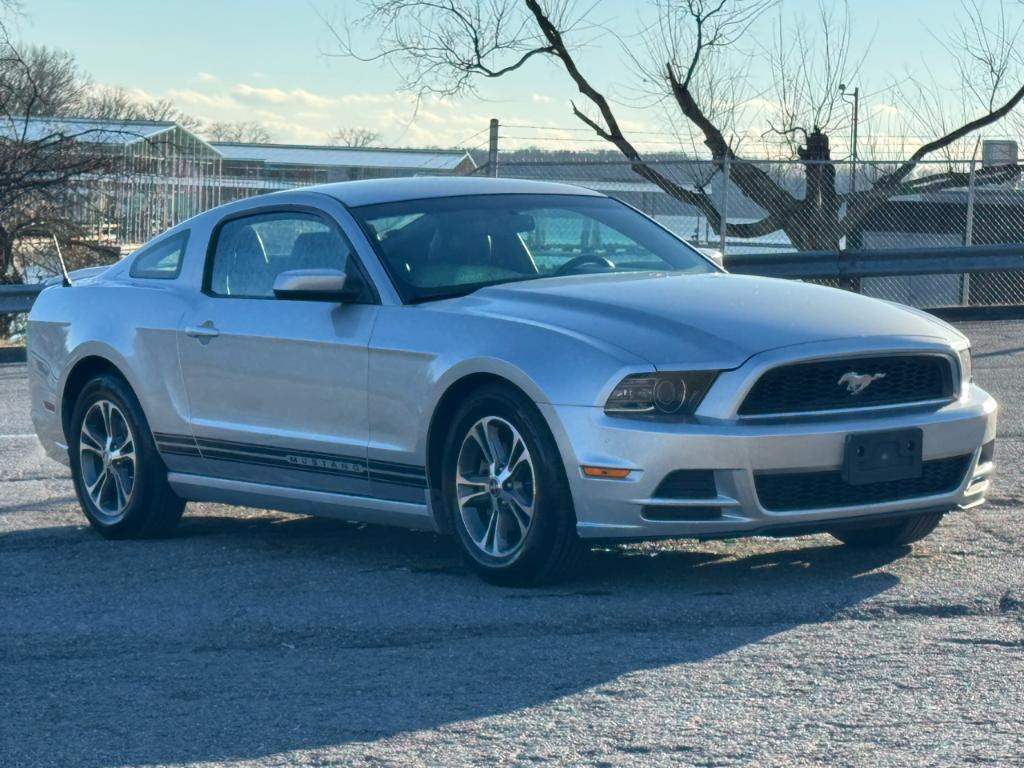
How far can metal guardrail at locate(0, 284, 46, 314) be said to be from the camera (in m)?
16.2

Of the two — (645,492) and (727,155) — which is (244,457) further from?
(727,155)

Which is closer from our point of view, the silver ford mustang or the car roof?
the silver ford mustang

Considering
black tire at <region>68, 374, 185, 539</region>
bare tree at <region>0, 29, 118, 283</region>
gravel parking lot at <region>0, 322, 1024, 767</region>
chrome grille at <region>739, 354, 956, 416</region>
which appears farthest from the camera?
bare tree at <region>0, 29, 118, 283</region>

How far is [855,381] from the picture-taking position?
592cm

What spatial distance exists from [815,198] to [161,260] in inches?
526

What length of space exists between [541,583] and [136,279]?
2.98 meters

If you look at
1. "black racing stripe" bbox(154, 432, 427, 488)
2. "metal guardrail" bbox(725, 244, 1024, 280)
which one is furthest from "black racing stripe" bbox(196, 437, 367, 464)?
"metal guardrail" bbox(725, 244, 1024, 280)

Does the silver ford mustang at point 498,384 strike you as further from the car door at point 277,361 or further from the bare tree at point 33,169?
the bare tree at point 33,169

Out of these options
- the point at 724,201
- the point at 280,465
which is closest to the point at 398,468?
the point at 280,465

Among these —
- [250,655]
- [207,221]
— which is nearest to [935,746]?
[250,655]

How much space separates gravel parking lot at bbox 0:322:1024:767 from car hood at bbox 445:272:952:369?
87 cm

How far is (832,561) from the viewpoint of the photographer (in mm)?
6469

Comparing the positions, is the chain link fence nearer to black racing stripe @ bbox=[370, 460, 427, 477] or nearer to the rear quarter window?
the rear quarter window

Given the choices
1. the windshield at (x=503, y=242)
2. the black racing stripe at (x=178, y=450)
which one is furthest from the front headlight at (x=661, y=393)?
the black racing stripe at (x=178, y=450)
